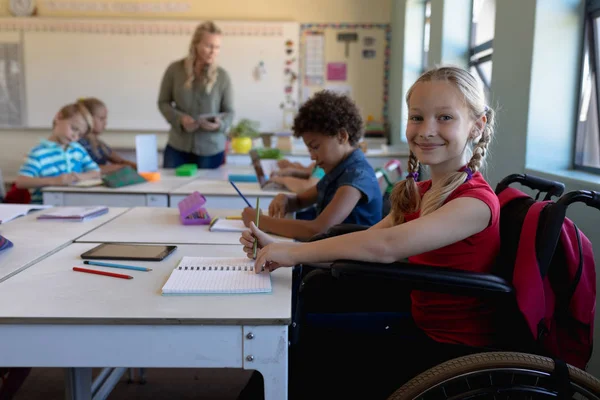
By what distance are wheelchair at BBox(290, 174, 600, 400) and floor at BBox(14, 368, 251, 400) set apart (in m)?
1.01

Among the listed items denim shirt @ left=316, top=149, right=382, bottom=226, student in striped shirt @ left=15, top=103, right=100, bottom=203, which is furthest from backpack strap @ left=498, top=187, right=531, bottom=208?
student in striped shirt @ left=15, top=103, right=100, bottom=203

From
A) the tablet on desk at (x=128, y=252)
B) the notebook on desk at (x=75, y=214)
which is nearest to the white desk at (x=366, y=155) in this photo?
the notebook on desk at (x=75, y=214)

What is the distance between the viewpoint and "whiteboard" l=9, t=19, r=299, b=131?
5.63 metres

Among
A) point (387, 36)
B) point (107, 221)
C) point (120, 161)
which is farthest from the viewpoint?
point (387, 36)

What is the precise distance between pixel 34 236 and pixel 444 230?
122 cm

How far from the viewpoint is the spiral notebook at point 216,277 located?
115 centimetres

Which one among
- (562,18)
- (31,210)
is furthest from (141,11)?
(562,18)

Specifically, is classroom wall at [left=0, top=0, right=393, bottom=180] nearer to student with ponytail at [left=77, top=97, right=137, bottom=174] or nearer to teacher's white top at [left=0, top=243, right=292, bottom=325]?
student with ponytail at [left=77, top=97, right=137, bottom=174]

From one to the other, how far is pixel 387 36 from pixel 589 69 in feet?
12.3

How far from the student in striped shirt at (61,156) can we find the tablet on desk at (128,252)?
1.45 metres

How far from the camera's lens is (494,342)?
111 centimetres

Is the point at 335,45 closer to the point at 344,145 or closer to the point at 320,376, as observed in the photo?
the point at 344,145

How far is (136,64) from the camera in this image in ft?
18.8

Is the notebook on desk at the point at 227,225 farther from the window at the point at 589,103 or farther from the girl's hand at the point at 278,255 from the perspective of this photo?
the window at the point at 589,103
